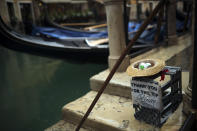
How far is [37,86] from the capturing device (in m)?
3.94

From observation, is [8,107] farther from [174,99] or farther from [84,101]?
[174,99]

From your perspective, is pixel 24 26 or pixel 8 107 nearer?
pixel 8 107

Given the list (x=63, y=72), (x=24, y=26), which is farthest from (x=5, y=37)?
(x=63, y=72)

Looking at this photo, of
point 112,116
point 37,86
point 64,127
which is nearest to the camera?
point 112,116

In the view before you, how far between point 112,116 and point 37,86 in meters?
2.43

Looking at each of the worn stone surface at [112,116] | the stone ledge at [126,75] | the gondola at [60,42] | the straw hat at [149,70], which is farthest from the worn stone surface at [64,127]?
the gondola at [60,42]

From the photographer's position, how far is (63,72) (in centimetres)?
480

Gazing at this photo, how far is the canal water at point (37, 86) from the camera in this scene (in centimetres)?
277

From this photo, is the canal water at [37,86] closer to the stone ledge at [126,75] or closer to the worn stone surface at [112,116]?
the worn stone surface at [112,116]

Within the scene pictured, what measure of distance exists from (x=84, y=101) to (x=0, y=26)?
3011mm

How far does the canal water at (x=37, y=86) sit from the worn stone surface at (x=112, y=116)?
600 mm

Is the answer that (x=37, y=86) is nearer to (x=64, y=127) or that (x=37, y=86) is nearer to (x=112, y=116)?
(x=64, y=127)

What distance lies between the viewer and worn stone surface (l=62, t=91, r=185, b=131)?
5.61 feet

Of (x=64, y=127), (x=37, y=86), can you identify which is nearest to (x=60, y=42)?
(x=37, y=86)
